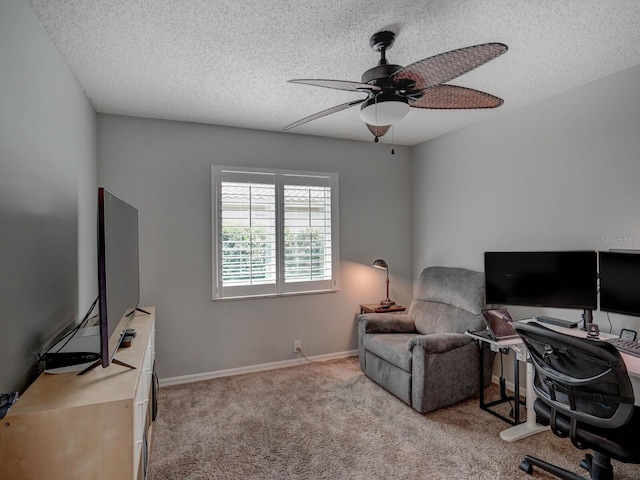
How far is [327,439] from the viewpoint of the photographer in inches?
98.8

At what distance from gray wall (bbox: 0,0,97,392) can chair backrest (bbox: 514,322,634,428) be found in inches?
94.4

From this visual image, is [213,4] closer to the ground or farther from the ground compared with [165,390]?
farther from the ground

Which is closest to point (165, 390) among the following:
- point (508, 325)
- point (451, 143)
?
point (508, 325)

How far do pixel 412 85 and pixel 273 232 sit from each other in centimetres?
234

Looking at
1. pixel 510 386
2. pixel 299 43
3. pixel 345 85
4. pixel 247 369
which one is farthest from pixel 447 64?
pixel 247 369

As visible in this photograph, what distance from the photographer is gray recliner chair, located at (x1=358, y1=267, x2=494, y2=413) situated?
9.39 ft

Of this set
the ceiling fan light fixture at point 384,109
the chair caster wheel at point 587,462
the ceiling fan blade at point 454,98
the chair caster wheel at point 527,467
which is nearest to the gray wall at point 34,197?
the ceiling fan light fixture at point 384,109

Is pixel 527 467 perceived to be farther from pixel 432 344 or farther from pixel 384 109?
pixel 384 109

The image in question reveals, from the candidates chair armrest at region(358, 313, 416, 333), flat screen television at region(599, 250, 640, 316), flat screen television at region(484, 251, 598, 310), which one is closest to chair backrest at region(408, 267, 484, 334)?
chair armrest at region(358, 313, 416, 333)

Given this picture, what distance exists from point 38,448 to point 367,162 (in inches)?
152

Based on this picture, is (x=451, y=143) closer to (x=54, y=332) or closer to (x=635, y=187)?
(x=635, y=187)

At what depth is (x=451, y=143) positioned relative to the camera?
3977 mm

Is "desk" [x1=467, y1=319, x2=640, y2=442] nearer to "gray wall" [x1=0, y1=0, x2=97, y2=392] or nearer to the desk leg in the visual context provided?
the desk leg

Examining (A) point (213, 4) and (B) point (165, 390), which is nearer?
(A) point (213, 4)
